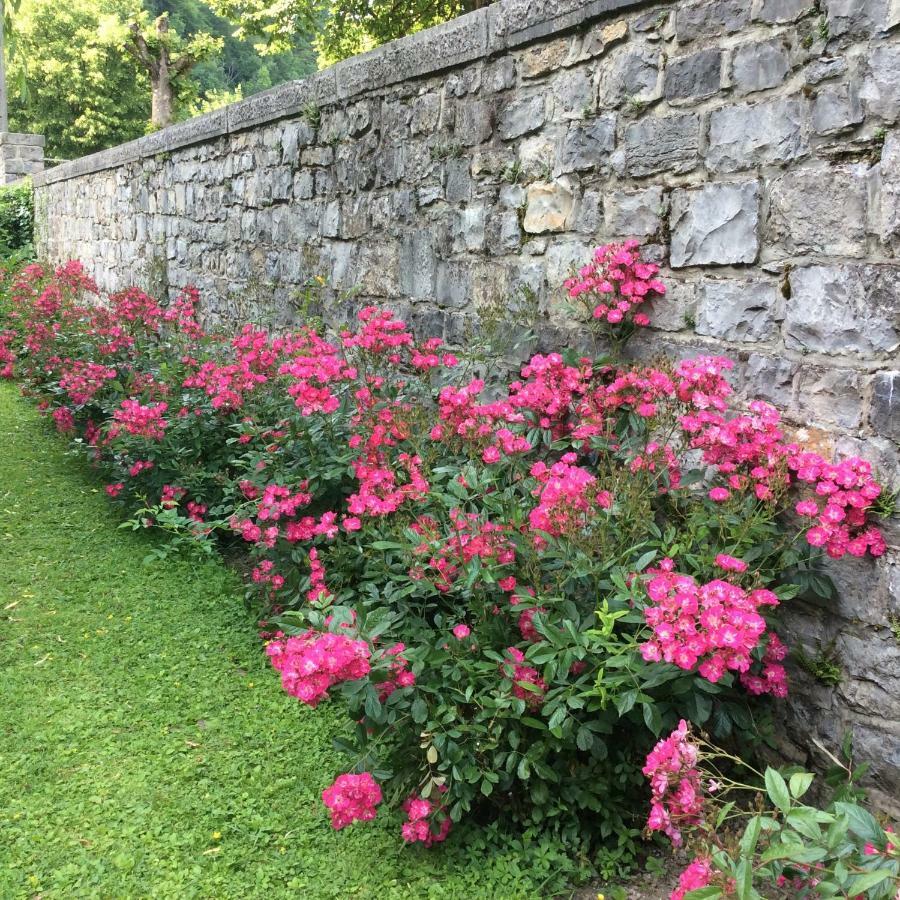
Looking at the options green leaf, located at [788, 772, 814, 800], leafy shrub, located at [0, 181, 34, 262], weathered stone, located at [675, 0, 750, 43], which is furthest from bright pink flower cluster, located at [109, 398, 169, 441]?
leafy shrub, located at [0, 181, 34, 262]

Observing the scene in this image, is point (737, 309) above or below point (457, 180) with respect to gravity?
below

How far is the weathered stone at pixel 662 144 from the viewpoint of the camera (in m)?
2.63

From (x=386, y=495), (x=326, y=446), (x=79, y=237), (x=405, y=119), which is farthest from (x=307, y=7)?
(x=386, y=495)

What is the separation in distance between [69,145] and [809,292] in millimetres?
31968

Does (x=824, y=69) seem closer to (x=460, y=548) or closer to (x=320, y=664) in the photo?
(x=460, y=548)

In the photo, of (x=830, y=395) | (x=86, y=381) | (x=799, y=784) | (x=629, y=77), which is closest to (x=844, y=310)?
(x=830, y=395)

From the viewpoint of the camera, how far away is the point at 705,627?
1.87 m

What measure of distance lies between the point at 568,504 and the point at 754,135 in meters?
1.26

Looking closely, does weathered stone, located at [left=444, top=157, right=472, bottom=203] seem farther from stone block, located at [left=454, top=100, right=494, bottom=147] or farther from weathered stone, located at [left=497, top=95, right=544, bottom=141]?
weathered stone, located at [left=497, top=95, right=544, bottom=141]

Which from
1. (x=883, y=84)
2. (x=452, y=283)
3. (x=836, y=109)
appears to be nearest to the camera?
(x=883, y=84)

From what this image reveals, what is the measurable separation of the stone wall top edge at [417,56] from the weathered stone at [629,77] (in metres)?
0.16

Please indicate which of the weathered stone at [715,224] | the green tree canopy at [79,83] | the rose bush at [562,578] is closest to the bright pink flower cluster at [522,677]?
the rose bush at [562,578]

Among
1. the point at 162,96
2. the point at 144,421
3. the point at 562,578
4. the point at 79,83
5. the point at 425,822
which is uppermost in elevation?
the point at 79,83

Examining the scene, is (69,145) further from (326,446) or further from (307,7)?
(326,446)
